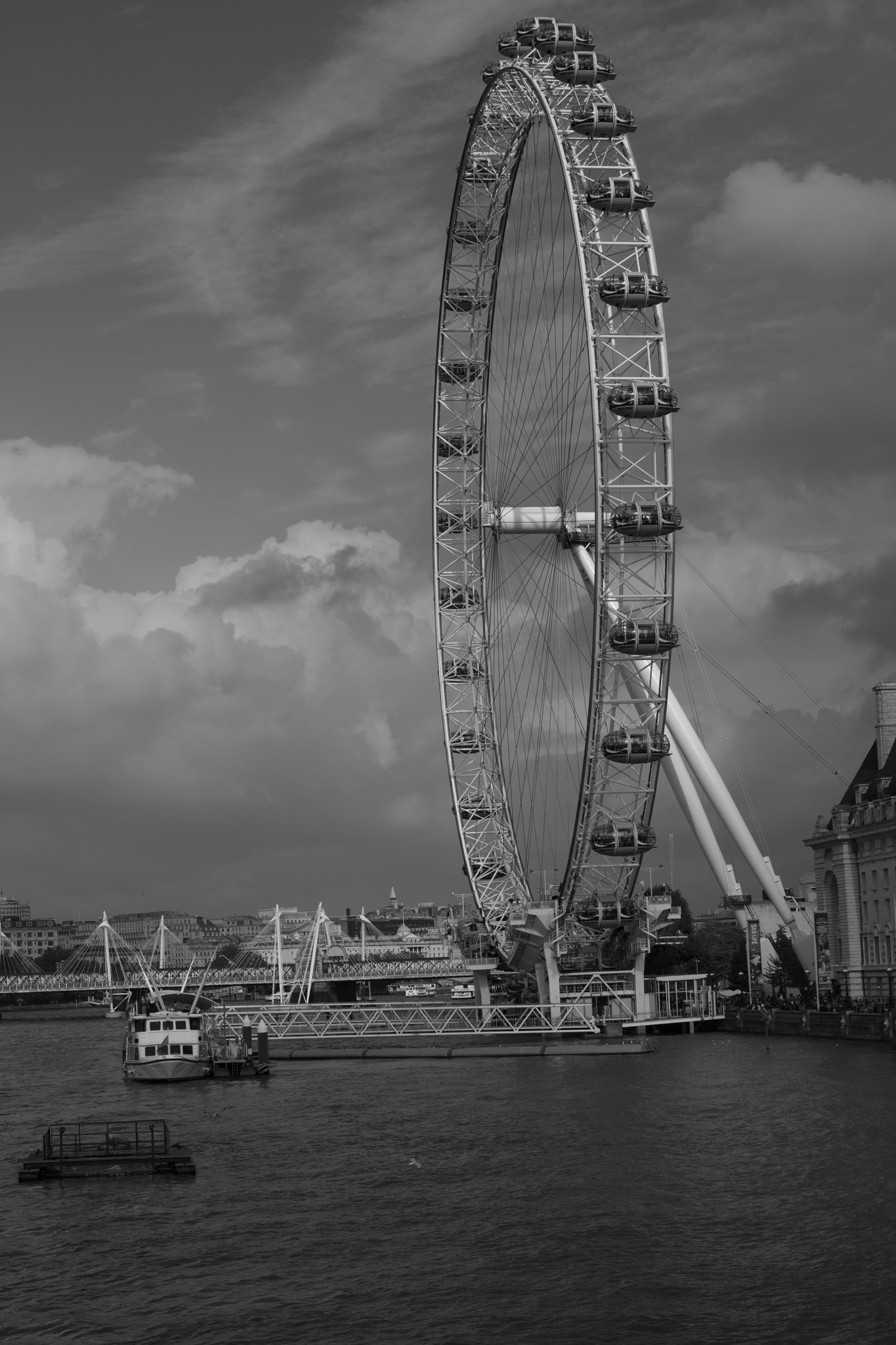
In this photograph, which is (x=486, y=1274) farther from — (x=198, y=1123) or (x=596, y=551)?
(x=596, y=551)

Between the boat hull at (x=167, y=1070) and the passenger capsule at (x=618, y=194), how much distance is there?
36.9 metres

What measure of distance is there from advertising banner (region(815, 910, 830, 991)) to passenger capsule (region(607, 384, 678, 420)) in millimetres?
33310

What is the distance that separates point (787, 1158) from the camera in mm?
43312

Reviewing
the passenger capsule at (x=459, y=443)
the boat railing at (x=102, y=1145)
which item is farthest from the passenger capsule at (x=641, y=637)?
the boat railing at (x=102, y=1145)

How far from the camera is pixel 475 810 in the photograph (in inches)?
3575

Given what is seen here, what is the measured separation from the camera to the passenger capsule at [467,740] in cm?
9044

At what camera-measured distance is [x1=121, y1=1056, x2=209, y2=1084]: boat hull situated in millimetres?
74312

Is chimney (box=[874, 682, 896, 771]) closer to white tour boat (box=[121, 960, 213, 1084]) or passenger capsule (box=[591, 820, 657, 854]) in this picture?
passenger capsule (box=[591, 820, 657, 854])

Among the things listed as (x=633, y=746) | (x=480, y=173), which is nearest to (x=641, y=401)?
(x=633, y=746)

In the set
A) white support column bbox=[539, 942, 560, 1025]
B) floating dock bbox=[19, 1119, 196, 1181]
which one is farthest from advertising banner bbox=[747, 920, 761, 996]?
floating dock bbox=[19, 1119, 196, 1181]

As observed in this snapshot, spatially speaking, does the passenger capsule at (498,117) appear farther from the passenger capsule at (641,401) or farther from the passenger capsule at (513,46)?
the passenger capsule at (641,401)

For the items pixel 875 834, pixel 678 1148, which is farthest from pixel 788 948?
pixel 678 1148

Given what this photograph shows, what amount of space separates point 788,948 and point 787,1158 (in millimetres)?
59730

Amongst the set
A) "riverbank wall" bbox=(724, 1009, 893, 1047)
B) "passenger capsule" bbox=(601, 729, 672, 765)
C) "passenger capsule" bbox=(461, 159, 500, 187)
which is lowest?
"riverbank wall" bbox=(724, 1009, 893, 1047)
